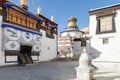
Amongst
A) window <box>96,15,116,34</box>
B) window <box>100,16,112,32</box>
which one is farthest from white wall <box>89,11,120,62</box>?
window <box>100,16,112,32</box>

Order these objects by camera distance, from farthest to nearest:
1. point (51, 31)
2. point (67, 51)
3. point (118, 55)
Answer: point (67, 51), point (51, 31), point (118, 55)

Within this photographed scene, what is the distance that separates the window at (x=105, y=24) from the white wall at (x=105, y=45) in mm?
320

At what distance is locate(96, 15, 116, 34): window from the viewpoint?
13984 mm

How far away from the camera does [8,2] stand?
51.4ft

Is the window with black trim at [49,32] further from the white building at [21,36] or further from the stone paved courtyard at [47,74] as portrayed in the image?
the stone paved courtyard at [47,74]

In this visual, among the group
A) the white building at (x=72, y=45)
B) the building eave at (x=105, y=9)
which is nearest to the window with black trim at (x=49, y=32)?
the white building at (x=72, y=45)

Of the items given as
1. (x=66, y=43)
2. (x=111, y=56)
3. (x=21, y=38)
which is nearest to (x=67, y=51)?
(x=66, y=43)

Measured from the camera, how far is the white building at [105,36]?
44.3 ft

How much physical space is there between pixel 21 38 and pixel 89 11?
7693 mm

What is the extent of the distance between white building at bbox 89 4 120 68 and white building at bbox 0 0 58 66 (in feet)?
24.4

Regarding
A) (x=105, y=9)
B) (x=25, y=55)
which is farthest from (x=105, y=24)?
(x=25, y=55)

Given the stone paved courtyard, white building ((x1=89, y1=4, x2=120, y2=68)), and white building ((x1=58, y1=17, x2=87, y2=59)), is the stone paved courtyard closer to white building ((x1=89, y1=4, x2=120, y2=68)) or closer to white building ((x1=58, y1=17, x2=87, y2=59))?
white building ((x1=89, y1=4, x2=120, y2=68))

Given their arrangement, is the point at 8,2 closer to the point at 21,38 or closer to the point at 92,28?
the point at 21,38

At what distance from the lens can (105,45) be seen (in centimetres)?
1430
